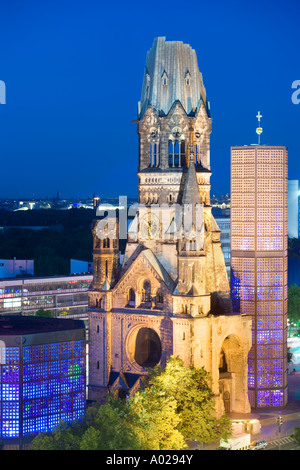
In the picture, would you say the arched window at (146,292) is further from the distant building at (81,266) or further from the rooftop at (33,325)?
the distant building at (81,266)

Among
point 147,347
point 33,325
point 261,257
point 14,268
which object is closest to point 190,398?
point 147,347

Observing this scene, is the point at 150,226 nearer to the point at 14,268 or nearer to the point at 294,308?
the point at 294,308

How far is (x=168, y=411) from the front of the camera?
3563 inches

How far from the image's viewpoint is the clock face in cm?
10531

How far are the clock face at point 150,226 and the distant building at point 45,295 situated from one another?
46.8 m

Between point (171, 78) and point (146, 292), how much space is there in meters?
19.0

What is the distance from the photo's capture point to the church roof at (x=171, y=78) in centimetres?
10631

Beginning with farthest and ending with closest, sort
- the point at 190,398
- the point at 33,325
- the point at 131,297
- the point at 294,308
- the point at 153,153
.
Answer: the point at 294,308 < the point at 153,153 < the point at 33,325 < the point at 131,297 < the point at 190,398

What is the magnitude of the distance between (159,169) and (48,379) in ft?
68.1

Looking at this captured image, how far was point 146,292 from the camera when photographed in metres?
104

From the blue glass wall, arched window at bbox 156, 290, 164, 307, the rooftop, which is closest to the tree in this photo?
arched window at bbox 156, 290, 164, 307

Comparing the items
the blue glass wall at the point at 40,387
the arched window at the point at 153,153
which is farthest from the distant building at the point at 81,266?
the blue glass wall at the point at 40,387
